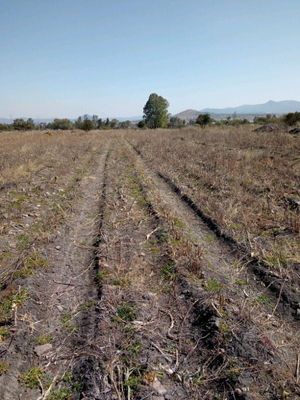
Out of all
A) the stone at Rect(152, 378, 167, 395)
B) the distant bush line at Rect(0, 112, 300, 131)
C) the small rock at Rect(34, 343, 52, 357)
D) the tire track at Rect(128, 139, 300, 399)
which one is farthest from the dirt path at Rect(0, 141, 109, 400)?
the distant bush line at Rect(0, 112, 300, 131)

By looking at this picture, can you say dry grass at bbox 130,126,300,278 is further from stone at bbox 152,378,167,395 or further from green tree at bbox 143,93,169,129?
green tree at bbox 143,93,169,129

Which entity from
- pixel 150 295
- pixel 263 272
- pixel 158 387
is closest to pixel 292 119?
pixel 263 272

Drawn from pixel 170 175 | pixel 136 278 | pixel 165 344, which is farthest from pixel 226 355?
pixel 170 175

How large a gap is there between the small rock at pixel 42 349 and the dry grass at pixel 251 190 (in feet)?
12.4

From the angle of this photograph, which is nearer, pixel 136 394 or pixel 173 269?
pixel 136 394

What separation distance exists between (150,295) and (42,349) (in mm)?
1673

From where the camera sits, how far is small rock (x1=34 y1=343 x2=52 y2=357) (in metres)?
3.93

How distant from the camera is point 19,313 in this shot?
4582 millimetres

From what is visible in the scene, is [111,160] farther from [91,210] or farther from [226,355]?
[226,355]

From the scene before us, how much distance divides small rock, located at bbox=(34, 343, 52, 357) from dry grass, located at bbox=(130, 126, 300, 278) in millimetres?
3771

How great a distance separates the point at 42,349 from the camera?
3.99 metres

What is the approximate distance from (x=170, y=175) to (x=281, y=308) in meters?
9.81

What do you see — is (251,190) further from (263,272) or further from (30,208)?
(30,208)

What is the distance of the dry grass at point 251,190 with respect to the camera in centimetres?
713
